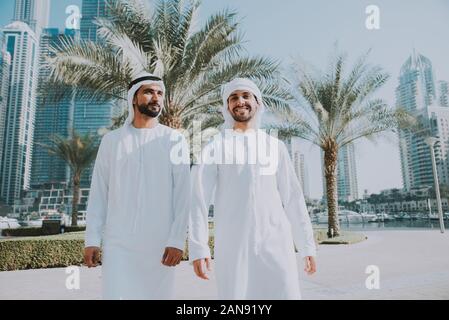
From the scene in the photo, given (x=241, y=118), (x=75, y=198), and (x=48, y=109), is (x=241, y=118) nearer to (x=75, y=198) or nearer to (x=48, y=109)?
(x=48, y=109)

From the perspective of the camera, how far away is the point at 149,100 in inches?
99.7

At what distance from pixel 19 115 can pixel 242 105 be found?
613 cm

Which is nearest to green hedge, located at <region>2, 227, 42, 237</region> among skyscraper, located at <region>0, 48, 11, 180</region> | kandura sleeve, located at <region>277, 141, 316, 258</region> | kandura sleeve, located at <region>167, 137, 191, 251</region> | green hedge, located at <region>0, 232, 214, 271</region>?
green hedge, located at <region>0, 232, 214, 271</region>

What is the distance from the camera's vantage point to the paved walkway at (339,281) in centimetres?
418

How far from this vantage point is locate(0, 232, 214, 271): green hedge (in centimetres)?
676

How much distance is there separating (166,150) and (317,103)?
8834 millimetres

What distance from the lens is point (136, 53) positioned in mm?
6781

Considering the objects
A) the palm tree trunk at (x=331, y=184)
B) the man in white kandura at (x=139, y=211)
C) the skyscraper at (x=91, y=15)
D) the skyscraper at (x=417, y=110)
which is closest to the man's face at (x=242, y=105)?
the man in white kandura at (x=139, y=211)

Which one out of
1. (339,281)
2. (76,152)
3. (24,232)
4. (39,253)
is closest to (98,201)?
(339,281)

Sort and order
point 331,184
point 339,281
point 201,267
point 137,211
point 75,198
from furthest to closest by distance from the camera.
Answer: point 75,198, point 331,184, point 339,281, point 137,211, point 201,267

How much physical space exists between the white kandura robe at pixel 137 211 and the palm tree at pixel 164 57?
4552 millimetres
